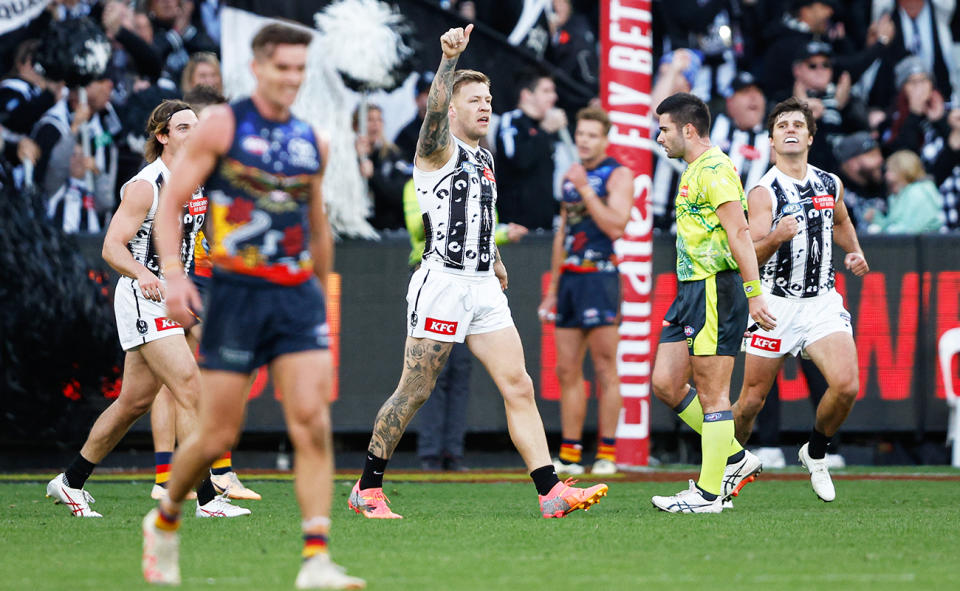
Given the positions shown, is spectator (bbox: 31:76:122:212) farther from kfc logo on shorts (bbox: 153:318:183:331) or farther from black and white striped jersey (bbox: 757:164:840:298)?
black and white striped jersey (bbox: 757:164:840:298)

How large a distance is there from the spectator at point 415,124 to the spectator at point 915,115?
5.37m

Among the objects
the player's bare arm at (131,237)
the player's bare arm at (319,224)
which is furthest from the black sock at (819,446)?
the player's bare arm at (319,224)

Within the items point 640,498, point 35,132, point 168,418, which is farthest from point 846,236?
point 35,132

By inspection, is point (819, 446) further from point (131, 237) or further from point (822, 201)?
point (131, 237)

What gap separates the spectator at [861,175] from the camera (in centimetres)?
1493

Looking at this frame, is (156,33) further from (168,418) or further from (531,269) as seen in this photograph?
(168,418)

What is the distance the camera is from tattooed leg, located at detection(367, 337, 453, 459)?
28.0 feet

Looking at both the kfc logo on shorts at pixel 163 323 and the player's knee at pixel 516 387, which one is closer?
the player's knee at pixel 516 387

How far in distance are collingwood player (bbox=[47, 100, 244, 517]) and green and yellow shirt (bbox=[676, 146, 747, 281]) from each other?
10.1 feet

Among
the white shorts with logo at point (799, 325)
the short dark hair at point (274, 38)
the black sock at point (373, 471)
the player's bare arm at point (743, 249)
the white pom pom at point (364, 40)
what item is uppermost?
the white pom pom at point (364, 40)

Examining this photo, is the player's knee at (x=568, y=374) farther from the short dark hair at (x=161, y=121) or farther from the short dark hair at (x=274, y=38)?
the short dark hair at (x=274, y=38)

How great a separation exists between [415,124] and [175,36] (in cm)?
265

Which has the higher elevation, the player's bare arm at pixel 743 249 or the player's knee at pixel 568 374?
the player's bare arm at pixel 743 249

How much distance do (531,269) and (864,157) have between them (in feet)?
13.1
